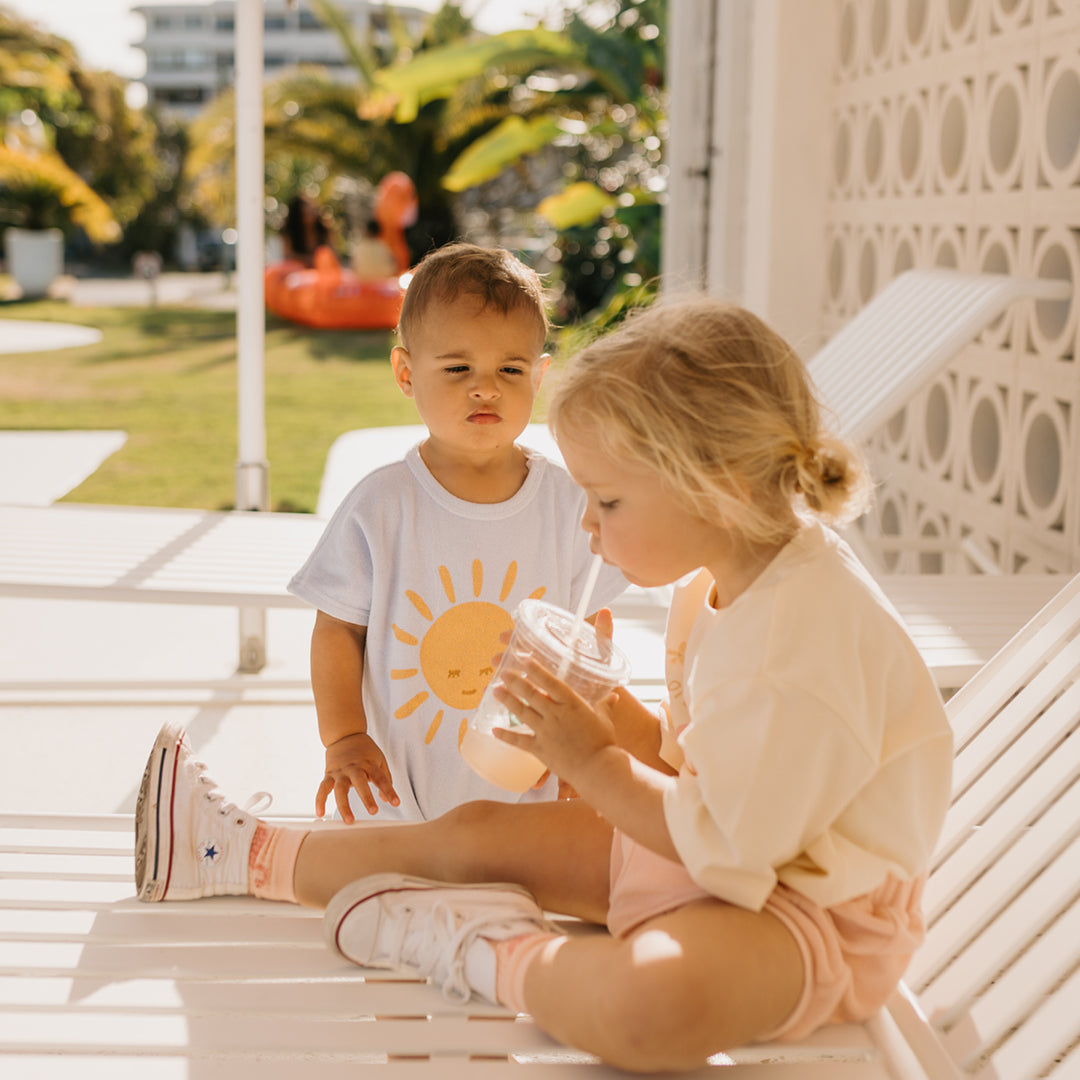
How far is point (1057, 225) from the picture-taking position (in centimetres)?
364

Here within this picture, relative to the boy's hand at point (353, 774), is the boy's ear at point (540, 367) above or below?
above

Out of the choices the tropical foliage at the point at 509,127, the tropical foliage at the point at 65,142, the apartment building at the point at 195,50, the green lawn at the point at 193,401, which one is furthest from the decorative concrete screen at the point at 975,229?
the apartment building at the point at 195,50

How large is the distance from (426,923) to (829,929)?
501 millimetres

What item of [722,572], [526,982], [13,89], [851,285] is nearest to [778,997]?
[526,982]

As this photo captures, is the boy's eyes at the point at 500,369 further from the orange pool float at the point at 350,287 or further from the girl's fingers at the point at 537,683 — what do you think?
the orange pool float at the point at 350,287

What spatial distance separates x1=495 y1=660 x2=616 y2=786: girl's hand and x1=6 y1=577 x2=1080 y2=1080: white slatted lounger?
0.31 m

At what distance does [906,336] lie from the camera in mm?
3748

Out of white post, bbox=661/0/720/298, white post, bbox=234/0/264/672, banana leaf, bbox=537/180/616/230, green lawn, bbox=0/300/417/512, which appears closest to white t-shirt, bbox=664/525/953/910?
white post, bbox=234/0/264/672

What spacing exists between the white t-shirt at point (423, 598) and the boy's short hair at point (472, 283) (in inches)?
10.5

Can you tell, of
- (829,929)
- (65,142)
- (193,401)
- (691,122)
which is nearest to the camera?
(829,929)

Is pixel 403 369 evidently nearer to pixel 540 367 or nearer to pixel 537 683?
pixel 540 367

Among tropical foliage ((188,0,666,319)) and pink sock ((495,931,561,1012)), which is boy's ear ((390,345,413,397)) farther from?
tropical foliage ((188,0,666,319))

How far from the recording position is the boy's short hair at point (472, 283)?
6.93 ft

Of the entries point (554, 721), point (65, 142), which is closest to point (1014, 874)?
point (554, 721)
